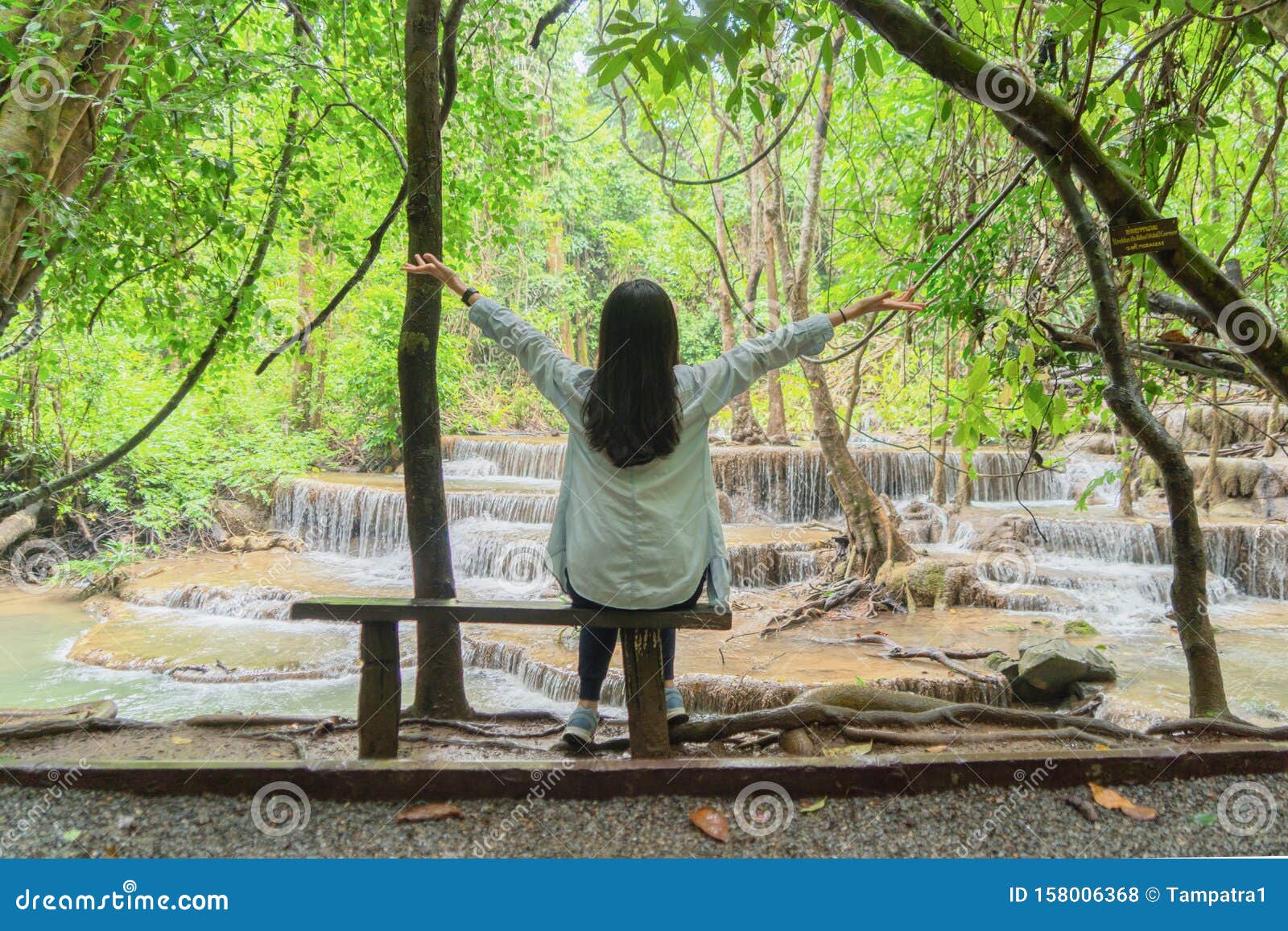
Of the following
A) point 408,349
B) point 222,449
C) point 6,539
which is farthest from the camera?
point 222,449

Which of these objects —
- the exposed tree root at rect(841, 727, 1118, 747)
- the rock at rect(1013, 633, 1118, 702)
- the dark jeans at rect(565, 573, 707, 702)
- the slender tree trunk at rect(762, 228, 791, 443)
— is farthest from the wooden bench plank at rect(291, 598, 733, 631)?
the slender tree trunk at rect(762, 228, 791, 443)

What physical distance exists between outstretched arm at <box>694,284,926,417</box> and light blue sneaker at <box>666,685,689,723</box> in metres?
1.02

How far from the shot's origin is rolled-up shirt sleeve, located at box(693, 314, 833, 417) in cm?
219

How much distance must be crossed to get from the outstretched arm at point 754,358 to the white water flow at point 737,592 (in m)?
3.19

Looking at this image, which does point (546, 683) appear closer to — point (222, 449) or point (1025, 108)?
point (1025, 108)

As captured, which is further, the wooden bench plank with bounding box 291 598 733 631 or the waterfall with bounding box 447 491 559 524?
the waterfall with bounding box 447 491 559 524

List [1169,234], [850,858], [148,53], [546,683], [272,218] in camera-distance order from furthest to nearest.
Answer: [546,683] < [272,218] < [148,53] < [1169,234] < [850,858]

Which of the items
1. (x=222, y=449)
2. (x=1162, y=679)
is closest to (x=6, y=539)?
(x=222, y=449)

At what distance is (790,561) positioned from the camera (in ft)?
27.5

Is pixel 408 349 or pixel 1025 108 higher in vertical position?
pixel 1025 108

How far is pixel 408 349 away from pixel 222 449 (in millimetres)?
8852

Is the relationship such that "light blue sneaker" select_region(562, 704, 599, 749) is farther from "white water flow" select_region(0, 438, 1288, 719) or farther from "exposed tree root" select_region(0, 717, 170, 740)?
"white water flow" select_region(0, 438, 1288, 719)

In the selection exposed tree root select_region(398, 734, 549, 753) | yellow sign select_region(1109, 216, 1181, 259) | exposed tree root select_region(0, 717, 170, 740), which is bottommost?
exposed tree root select_region(0, 717, 170, 740)

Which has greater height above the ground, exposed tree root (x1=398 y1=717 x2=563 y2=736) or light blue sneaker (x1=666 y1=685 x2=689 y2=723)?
light blue sneaker (x1=666 y1=685 x2=689 y2=723)
